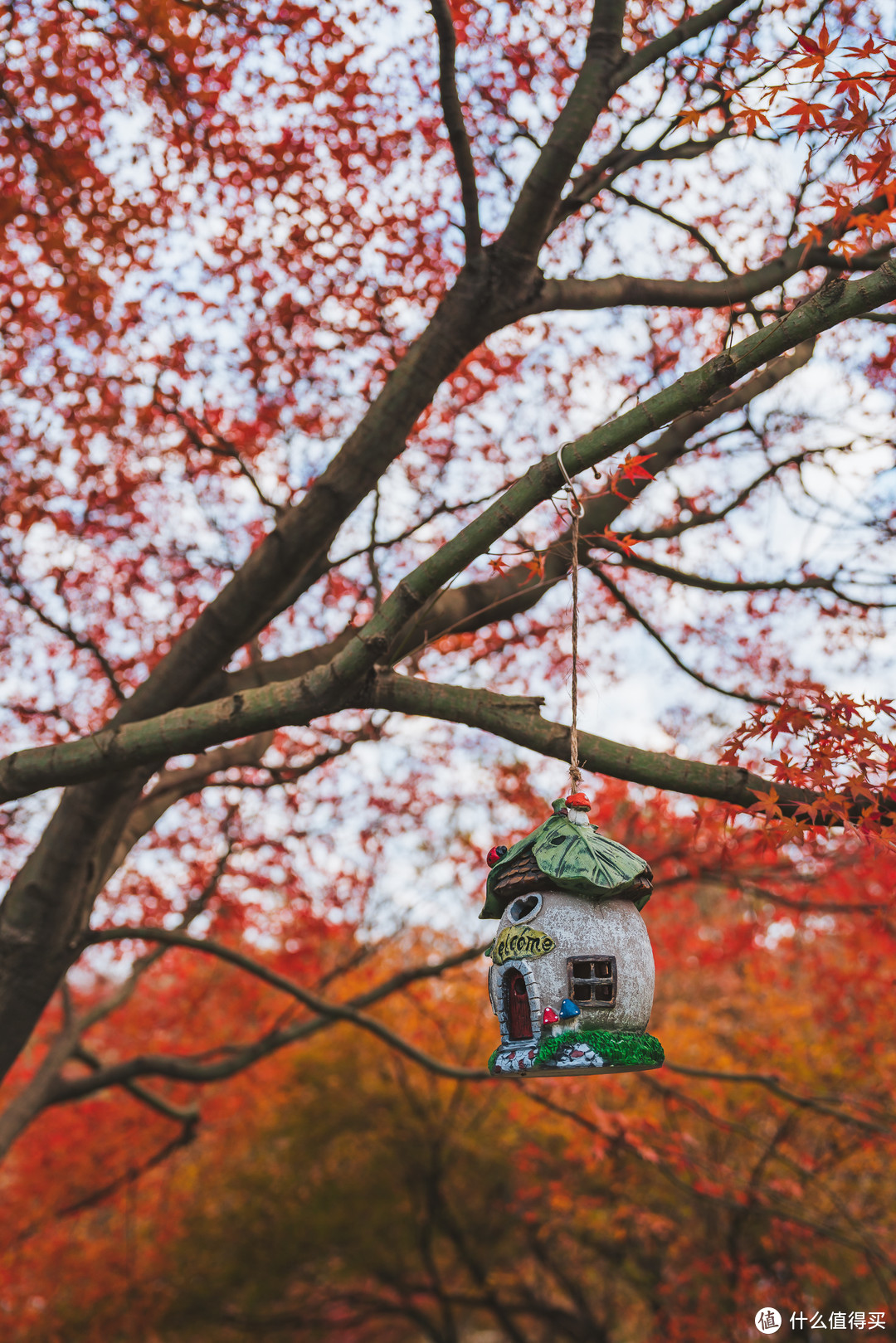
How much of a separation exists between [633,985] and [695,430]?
302 centimetres

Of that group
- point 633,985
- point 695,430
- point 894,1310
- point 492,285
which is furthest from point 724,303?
point 894,1310

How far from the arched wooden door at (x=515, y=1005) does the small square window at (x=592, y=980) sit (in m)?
0.15

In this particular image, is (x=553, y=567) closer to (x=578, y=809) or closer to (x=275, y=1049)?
(x=578, y=809)

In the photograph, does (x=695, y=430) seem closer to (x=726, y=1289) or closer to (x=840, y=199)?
(x=840, y=199)

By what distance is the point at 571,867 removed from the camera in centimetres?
232

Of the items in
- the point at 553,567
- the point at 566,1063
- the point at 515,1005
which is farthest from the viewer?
the point at 553,567

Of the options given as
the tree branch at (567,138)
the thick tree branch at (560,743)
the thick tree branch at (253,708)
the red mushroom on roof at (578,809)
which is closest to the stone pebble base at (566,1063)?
the red mushroom on roof at (578,809)

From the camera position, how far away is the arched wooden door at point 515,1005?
236 cm

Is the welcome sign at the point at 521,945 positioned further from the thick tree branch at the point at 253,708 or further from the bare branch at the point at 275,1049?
the bare branch at the point at 275,1049

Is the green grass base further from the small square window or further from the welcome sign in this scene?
the welcome sign

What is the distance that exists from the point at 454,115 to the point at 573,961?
3.16 meters

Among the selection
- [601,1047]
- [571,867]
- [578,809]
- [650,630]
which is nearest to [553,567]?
[650,630]

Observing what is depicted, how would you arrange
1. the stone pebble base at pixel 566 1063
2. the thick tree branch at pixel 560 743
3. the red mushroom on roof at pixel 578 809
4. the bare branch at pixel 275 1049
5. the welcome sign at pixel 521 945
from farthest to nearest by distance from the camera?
the bare branch at pixel 275 1049 < the thick tree branch at pixel 560 743 < the red mushroom on roof at pixel 578 809 < the welcome sign at pixel 521 945 < the stone pebble base at pixel 566 1063

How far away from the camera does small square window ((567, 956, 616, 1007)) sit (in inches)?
88.9
